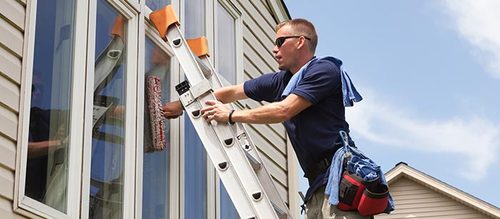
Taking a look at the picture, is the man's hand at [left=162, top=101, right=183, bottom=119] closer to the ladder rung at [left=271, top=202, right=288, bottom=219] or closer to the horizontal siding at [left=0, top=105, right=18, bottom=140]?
the ladder rung at [left=271, top=202, right=288, bottom=219]

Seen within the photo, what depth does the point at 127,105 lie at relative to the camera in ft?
16.5

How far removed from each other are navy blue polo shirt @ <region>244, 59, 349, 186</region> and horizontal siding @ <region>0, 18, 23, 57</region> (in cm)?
144

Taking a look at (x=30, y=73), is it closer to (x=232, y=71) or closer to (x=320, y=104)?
(x=320, y=104)

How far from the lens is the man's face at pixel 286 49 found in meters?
5.10

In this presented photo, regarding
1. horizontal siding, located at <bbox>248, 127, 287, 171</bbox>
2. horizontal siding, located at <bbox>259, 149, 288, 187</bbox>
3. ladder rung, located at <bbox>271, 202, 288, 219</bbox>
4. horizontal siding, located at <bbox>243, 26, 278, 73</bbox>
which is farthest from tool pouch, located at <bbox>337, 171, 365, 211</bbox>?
horizontal siding, located at <bbox>243, 26, 278, 73</bbox>

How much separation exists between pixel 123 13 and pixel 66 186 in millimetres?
1312

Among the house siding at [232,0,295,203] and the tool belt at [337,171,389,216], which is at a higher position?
the house siding at [232,0,295,203]

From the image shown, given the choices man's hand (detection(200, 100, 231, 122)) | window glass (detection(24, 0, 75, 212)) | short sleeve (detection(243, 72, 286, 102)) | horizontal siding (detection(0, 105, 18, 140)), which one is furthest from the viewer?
short sleeve (detection(243, 72, 286, 102))

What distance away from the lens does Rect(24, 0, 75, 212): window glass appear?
4207 millimetres

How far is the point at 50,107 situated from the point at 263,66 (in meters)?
3.63

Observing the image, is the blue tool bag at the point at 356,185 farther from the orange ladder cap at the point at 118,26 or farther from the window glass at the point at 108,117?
the orange ladder cap at the point at 118,26

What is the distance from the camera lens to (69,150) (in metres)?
4.41

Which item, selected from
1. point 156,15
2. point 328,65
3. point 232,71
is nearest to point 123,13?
point 156,15

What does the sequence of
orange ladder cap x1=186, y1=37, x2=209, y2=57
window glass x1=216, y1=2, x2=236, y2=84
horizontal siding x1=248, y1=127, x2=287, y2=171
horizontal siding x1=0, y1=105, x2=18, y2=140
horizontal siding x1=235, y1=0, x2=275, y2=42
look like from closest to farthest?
1. horizontal siding x1=0, y1=105, x2=18, y2=140
2. orange ladder cap x1=186, y1=37, x2=209, y2=57
3. window glass x1=216, y1=2, x2=236, y2=84
4. horizontal siding x1=248, y1=127, x2=287, y2=171
5. horizontal siding x1=235, y1=0, x2=275, y2=42
